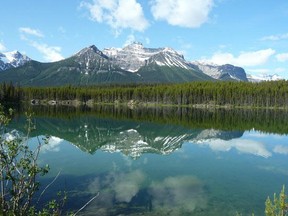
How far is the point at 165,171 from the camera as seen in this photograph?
128ft

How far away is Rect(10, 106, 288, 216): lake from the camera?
26.4m

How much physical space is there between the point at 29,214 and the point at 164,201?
53.3ft

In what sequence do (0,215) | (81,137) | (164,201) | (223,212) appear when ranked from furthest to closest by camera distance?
(81,137) < (164,201) < (223,212) < (0,215)

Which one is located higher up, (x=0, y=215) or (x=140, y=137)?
(x=0, y=215)

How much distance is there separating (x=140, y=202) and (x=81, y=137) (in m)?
42.4

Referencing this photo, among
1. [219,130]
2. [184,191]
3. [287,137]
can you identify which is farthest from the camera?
[219,130]

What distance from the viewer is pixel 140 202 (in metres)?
26.4

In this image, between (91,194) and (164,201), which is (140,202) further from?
(91,194)

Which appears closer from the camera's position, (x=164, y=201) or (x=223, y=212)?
(x=223, y=212)

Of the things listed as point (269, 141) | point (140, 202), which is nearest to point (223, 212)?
point (140, 202)

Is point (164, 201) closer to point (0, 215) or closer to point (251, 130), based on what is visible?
point (0, 215)

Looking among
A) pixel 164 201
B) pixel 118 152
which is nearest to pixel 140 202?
pixel 164 201

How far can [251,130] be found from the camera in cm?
8962

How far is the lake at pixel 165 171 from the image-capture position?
26.4 m
